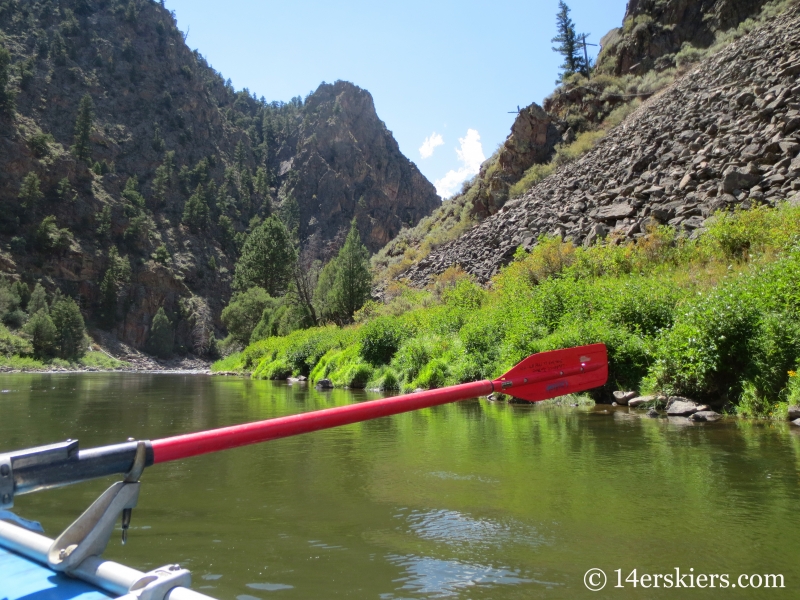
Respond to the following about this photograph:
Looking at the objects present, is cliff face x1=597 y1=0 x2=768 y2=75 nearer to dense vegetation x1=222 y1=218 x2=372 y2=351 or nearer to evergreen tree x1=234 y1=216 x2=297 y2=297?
dense vegetation x1=222 y1=218 x2=372 y2=351

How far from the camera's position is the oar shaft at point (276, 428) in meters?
2.24

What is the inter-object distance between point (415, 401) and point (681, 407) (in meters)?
6.23

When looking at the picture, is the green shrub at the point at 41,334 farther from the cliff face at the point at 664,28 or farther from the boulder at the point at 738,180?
the boulder at the point at 738,180

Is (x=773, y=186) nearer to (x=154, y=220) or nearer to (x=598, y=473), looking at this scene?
(x=598, y=473)

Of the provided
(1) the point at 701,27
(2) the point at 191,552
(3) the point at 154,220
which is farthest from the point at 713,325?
(3) the point at 154,220

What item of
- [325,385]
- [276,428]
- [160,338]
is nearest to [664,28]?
[325,385]

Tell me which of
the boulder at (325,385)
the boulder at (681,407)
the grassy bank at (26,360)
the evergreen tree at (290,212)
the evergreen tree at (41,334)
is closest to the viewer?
the boulder at (681,407)

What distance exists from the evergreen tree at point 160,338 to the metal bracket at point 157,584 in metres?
71.7

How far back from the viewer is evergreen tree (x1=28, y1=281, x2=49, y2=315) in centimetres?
5538

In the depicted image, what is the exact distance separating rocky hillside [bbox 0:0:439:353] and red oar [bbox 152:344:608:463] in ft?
234

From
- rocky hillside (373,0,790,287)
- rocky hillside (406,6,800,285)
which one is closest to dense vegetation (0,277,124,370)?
rocky hillside (373,0,790,287)

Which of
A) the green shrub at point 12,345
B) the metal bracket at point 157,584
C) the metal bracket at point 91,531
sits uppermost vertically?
the green shrub at point 12,345

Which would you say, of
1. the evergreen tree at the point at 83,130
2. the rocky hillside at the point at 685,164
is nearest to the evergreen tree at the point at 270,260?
the evergreen tree at the point at 83,130

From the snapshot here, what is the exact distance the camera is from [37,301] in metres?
56.8
